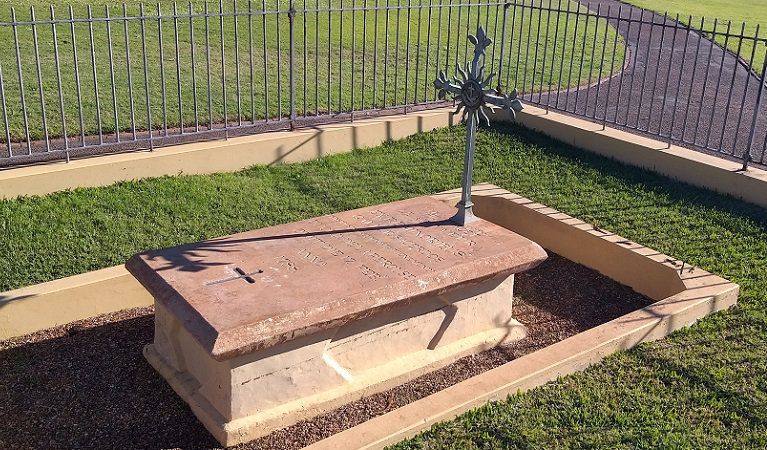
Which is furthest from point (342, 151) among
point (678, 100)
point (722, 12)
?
point (722, 12)

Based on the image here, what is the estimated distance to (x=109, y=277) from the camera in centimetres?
591

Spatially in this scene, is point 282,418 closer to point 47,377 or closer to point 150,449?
point 150,449

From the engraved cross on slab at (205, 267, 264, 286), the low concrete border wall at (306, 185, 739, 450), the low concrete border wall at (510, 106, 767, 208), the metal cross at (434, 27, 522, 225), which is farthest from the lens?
the low concrete border wall at (510, 106, 767, 208)

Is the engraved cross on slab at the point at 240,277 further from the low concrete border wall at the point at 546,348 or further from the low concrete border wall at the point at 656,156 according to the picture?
the low concrete border wall at the point at 656,156

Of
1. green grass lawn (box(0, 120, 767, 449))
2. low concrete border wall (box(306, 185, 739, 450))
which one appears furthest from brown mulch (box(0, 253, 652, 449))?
green grass lawn (box(0, 120, 767, 449))

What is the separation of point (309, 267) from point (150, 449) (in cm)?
142

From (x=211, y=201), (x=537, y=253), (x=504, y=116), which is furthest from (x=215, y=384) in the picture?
(x=504, y=116)

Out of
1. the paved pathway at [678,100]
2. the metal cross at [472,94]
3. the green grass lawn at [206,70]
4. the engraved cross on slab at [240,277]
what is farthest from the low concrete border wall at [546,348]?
the green grass lawn at [206,70]

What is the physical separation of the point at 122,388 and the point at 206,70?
7.94m

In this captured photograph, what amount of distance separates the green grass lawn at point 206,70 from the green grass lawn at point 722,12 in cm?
617

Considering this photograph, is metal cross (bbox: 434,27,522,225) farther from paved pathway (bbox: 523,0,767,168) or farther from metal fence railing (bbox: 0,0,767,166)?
paved pathway (bbox: 523,0,767,168)

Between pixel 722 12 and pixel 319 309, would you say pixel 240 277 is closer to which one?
pixel 319 309

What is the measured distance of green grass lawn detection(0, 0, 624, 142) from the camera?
29.5ft

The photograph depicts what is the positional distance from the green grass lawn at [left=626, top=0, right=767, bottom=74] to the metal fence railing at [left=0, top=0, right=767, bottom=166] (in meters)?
4.57
